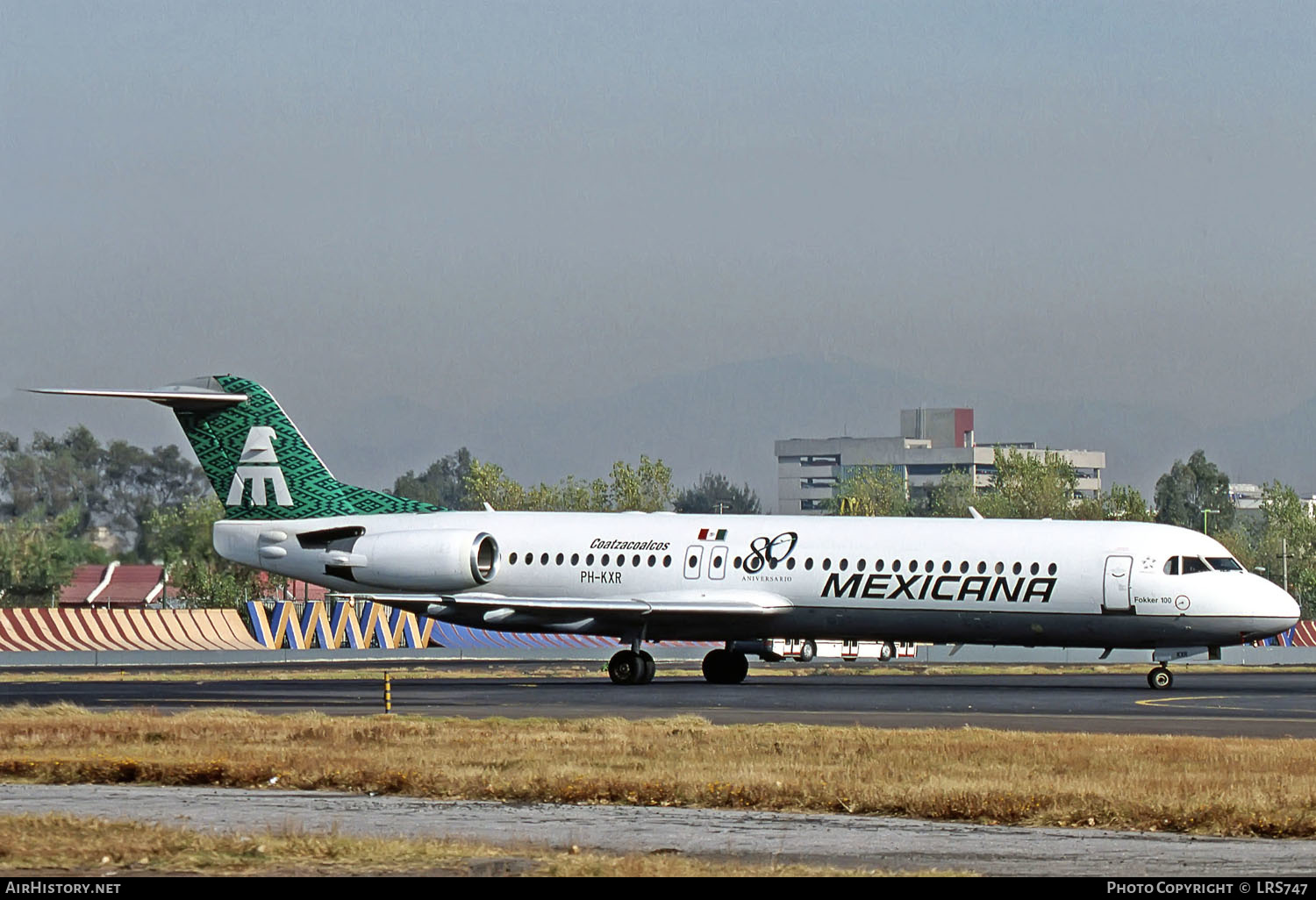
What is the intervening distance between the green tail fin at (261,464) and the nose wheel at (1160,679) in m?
16.3

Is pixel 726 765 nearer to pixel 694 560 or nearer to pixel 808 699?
pixel 808 699

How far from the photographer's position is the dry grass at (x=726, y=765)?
1653cm

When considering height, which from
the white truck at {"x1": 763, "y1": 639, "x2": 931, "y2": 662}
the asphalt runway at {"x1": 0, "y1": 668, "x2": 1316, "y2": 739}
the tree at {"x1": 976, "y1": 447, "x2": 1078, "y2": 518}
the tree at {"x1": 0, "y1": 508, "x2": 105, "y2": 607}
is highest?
the tree at {"x1": 976, "y1": 447, "x2": 1078, "y2": 518}

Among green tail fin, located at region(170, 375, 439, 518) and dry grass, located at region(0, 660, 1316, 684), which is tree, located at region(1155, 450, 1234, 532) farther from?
green tail fin, located at region(170, 375, 439, 518)

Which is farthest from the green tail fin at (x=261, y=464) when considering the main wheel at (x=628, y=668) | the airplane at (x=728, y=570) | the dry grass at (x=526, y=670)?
the main wheel at (x=628, y=668)

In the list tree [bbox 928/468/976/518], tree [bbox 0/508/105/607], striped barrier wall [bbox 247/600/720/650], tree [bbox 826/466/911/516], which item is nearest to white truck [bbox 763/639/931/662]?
striped barrier wall [bbox 247/600/720/650]

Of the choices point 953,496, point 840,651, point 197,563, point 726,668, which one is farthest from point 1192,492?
point 726,668

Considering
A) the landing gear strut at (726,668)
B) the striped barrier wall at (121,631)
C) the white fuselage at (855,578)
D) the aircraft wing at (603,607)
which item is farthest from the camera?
the striped barrier wall at (121,631)

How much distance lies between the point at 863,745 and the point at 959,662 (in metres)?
38.5

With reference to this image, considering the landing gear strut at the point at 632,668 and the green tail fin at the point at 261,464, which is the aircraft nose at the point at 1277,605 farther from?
the green tail fin at the point at 261,464

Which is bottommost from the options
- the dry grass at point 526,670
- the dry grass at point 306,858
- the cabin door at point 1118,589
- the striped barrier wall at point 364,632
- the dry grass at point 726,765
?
the dry grass at point 306,858

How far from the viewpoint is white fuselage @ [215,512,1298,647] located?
38.5 metres

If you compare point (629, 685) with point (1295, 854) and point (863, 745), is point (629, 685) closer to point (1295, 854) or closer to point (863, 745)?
point (863, 745)

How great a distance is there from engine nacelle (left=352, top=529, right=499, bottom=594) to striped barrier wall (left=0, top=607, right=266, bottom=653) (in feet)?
77.7
